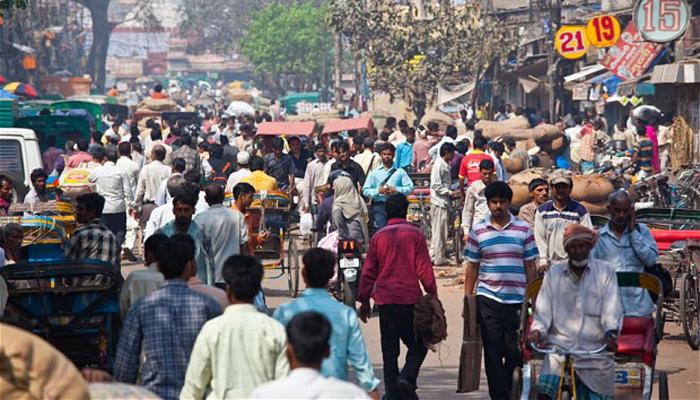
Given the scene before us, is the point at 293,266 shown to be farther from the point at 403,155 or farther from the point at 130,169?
the point at 403,155

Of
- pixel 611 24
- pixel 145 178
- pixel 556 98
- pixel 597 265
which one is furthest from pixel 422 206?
pixel 556 98

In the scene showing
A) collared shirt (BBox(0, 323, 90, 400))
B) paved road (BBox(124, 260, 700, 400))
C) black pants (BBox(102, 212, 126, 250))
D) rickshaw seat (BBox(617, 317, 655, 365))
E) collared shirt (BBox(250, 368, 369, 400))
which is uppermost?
collared shirt (BBox(0, 323, 90, 400))

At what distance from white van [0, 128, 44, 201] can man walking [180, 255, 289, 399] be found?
A: 35.3 feet

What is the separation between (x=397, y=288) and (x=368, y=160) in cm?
978

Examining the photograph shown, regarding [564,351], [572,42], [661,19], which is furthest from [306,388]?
[572,42]

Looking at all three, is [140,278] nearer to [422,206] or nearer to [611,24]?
[422,206]

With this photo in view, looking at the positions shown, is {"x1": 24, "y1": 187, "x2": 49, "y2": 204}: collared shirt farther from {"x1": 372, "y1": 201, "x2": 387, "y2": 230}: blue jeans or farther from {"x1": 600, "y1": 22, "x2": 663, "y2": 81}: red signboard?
{"x1": 600, "y1": 22, "x2": 663, "y2": 81}: red signboard

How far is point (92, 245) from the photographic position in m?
10.1

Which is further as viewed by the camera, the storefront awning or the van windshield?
the storefront awning

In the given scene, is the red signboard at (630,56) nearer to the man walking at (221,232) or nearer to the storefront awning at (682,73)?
the storefront awning at (682,73)

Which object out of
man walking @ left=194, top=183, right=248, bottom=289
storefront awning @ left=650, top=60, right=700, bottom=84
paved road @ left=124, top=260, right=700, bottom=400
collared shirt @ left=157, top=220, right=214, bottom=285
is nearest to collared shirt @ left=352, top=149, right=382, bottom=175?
paved road @ left=124, top=260, right=700, bottom=400

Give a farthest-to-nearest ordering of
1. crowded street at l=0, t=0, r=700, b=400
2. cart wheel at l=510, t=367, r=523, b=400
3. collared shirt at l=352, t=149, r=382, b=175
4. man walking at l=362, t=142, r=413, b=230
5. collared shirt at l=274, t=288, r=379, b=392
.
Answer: collared shirt at l=352, t=149, r=382, b=175, man walking at l=362, t=142, r=413, b=230, cart wheel at l=510, t=367, r=523, b=400, collared shirt at l=274, t=288, r=379, b=392, crowded street at l=0, t=0, r=700, b=400

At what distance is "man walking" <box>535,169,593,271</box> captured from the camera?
10.6 meters

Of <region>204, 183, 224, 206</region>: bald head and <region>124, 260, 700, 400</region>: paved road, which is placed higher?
<region>204, 183, 224, 206</region>: bald head
